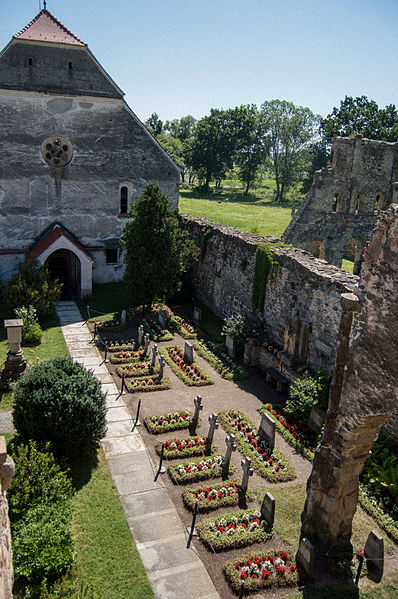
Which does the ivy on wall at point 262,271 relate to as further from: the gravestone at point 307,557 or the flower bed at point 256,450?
the gravestone at point 307,557

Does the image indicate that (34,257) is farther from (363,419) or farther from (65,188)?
(363,419)

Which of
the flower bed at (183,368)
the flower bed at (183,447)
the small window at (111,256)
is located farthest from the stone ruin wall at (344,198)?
the flower bed at (183,447)

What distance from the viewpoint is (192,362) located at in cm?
1950

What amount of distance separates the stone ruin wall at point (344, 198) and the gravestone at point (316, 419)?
624 inches

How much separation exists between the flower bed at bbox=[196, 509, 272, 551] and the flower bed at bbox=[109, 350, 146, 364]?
29.6 feet

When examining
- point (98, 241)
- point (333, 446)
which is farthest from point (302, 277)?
point (98, 241)

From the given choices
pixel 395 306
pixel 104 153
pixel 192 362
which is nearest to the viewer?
pixel 395 306

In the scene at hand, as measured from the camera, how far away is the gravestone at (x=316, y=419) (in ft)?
48.1

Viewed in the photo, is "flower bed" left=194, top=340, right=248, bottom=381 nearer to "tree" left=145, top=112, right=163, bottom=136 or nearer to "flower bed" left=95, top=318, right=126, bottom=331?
"flower bed" left=95, top=318, right=126, bottom=331

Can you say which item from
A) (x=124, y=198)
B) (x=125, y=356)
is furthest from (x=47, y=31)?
(x=125, y=356)

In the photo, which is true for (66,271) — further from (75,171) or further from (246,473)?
(246,473)

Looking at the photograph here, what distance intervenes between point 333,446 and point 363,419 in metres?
1.30

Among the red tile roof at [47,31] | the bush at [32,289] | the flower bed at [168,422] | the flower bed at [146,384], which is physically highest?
the red tile roof at [47,31]

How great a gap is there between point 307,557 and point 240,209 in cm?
4188
